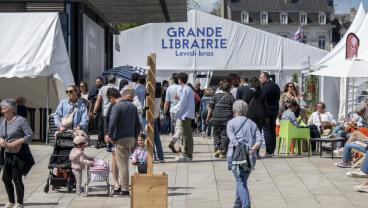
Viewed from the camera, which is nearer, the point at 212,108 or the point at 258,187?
the point at 258,187

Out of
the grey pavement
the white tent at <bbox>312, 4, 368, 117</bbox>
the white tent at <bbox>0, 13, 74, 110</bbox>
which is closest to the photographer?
the grey pavement

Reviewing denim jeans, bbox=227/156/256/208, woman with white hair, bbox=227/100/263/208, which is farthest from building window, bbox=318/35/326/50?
denim jeans, bbox=227/156/256/208

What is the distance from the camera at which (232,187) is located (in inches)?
520

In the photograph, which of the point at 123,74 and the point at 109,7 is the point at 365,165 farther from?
the point at 109,7

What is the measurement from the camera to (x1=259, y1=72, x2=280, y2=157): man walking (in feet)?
56.2

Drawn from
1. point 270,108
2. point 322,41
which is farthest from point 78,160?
point 322,41

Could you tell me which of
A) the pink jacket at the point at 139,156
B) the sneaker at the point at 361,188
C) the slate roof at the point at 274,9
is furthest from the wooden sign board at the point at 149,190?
the slate roof at the point at 274,9

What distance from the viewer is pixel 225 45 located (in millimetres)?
38125

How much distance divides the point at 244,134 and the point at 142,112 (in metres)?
6.16

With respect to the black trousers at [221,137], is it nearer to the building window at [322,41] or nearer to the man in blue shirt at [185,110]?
the man in blue shirt at [185,110]

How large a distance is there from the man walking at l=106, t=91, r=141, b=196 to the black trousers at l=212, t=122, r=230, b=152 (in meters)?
4.88

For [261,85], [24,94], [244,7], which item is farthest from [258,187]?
[244,7]

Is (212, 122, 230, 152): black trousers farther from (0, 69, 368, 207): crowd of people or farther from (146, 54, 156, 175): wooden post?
(146, 54, 156, 175): wooden post

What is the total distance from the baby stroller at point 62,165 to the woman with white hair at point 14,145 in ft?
4.73
